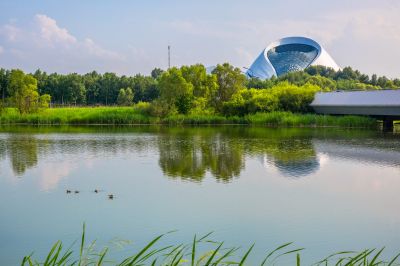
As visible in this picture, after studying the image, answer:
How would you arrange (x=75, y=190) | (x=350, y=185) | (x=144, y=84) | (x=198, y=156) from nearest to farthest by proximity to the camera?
(x=75, y=190) → (x=350, y=185) → (x=198, y=156) → (x=144, y=84)

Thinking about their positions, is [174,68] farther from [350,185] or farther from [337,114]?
[350,185]

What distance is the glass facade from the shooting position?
6366cm

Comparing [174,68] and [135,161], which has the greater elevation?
[174,68]

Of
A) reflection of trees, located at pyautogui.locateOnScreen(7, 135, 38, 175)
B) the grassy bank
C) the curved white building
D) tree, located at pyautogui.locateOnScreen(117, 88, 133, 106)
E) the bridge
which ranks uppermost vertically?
the curved white building

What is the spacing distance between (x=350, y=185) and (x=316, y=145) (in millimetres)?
7155

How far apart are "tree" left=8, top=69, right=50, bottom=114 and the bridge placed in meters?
16.3

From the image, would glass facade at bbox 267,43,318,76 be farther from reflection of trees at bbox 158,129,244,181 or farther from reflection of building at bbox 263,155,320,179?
reflection of building at bbox 263,155,320,179

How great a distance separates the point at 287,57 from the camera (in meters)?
64.9

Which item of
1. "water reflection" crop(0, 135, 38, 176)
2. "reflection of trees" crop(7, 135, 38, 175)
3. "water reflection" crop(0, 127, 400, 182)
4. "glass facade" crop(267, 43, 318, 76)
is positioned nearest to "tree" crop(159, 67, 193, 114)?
"water reflection" crop(0, 127, 400, 182)

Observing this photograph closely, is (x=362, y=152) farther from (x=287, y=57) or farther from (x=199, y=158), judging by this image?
(x=287, y=57)

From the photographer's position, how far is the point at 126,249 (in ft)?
18.5

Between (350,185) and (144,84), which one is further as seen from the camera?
(144,84)

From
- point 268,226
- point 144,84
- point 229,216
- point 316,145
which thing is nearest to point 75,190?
point 229,216

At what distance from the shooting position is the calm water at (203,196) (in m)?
6.16
